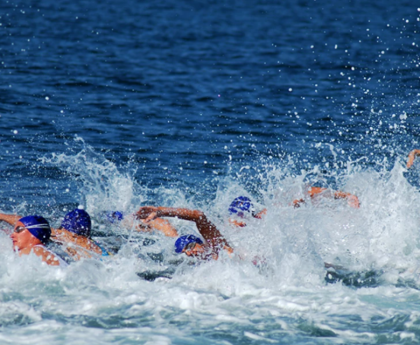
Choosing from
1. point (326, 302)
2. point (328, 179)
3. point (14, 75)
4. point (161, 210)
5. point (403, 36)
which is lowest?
point (326, 302)

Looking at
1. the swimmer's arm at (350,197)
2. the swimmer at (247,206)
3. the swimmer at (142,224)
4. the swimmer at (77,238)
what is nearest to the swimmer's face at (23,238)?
the swimmer at (77,238)

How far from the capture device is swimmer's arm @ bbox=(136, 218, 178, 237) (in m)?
11.3

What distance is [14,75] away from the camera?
22.9m

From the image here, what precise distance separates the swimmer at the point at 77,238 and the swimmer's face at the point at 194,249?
1164 mm

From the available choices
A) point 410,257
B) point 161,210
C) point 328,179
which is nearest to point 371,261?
point 410,257

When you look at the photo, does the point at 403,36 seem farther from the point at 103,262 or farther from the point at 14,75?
the point at 103,262

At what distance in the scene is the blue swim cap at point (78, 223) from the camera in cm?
998

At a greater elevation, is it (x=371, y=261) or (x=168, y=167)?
(x=168, y=167)

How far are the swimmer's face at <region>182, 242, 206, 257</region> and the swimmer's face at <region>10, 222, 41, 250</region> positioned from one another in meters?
2.11

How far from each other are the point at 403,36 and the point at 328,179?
2178cm

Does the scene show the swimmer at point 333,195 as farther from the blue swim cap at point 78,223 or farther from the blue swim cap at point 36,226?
the blue swim cap at point 36,226

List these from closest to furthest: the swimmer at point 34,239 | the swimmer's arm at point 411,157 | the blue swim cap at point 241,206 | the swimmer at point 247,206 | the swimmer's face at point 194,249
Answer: the swimmer at point 34,239, the swimmer's face at point 194,249, the swimmer at point 247,206, the blue swim cap at point 241,206, the swimmer's arm at point 411,157

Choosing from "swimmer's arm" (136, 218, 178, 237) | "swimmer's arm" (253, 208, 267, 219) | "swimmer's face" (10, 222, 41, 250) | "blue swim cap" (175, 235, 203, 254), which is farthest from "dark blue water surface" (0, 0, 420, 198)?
"swimmer's face" (10, 222, 41, 250)

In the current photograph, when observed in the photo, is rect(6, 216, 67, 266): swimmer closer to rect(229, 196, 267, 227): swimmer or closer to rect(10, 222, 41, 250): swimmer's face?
rect(10, 222, 41, 250): swimmer's face
